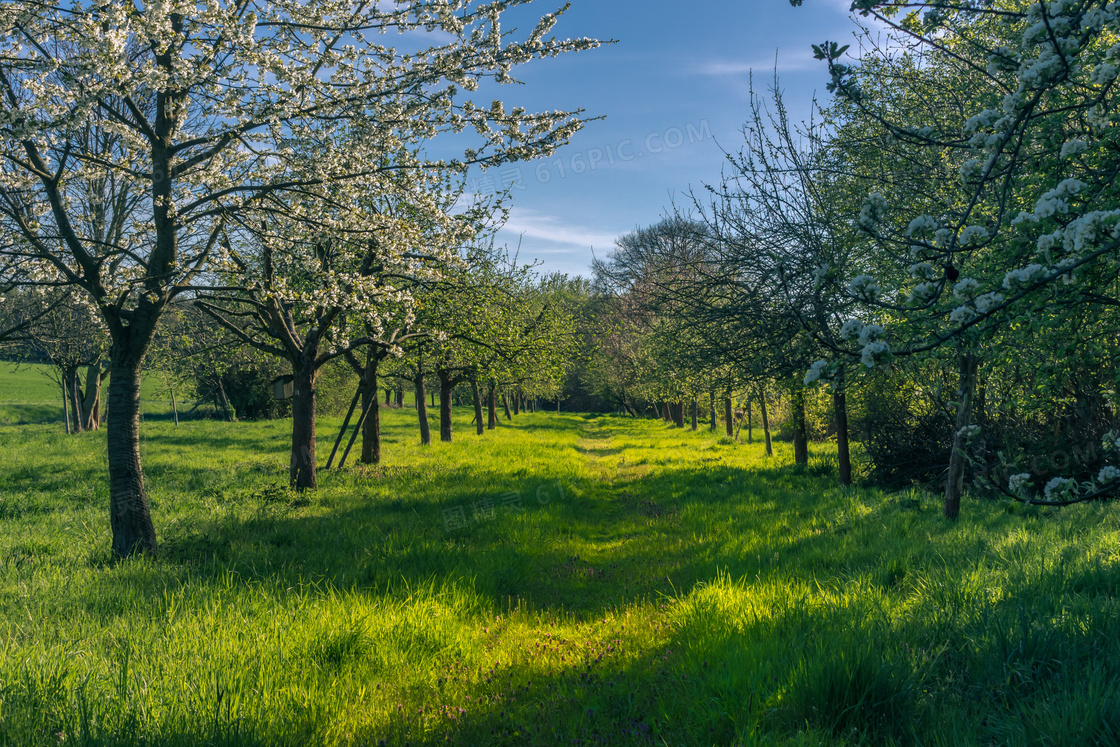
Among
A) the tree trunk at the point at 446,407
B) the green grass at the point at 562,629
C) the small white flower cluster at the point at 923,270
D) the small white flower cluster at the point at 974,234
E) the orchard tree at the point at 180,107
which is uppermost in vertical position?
the orchard tree at the point at 180,107

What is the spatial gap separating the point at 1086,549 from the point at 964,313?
4.81m

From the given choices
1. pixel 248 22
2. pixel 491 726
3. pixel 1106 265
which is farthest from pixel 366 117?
pixel 1106 265

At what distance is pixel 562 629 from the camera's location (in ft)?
17.3

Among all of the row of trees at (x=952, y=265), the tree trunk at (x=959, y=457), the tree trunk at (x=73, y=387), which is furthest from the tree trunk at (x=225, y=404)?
the tree trunk at (x=959, y=457)

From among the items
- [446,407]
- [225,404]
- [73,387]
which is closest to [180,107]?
[446,407]

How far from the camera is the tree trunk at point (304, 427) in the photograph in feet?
39.6

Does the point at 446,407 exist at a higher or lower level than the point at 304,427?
lower

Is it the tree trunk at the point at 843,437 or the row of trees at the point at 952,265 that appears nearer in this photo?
the row of trees at the point at 952,265

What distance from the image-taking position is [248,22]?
6383 mm

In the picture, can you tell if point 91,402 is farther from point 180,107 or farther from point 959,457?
point 959,457

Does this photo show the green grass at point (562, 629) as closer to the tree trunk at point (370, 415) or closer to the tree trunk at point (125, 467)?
the tree trunk at point (125, 467)

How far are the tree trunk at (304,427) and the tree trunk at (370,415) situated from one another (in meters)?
2.68

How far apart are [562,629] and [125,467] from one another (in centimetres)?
567

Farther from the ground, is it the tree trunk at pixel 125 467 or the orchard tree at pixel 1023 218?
the orchard tree at pixel 1023 218
